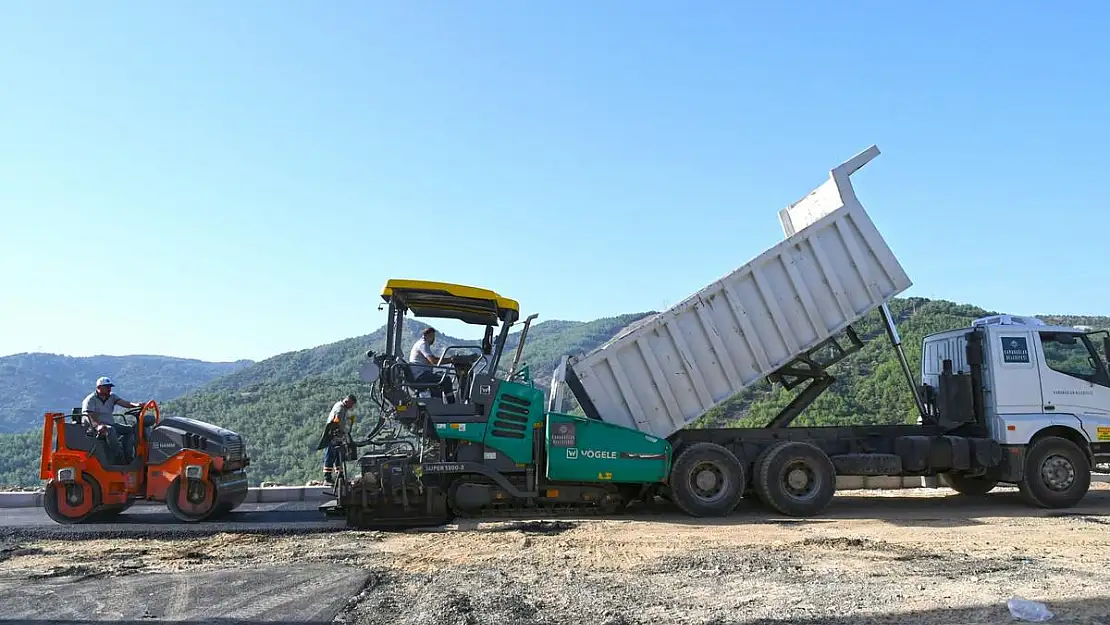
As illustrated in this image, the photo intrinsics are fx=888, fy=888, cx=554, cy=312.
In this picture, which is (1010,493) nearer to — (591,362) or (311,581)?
(591,362)

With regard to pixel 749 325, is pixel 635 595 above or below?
below

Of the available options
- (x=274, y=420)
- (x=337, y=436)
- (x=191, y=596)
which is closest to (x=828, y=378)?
(x=337, y=436)

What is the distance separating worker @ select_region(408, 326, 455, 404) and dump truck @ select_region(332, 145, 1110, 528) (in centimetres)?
2

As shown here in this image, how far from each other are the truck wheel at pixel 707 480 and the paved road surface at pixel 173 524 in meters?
3.70

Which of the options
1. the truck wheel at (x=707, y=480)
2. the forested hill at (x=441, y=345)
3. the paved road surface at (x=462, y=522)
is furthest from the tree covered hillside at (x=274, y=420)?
the truck wheel at (x=707, y=480)

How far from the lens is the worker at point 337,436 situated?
369 inches

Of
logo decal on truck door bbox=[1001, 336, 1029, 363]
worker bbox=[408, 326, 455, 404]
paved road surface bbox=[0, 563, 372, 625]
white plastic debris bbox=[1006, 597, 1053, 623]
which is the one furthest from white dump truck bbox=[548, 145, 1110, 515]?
white plastic debris bbox=[1006, 597, 1053, 623]

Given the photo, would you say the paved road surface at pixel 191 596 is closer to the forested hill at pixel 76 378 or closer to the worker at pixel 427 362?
the worker at pixel 427 362

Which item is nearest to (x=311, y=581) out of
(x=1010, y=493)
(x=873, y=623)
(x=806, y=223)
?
(x=873, y=623)

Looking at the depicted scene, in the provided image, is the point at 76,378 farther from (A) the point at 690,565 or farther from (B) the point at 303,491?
(A) the point at 690,565

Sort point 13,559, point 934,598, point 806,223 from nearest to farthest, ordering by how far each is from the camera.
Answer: point 934,598 < point 13,559 < point 806,223

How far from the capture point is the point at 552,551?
7453 mm

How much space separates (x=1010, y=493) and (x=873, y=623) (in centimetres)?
892

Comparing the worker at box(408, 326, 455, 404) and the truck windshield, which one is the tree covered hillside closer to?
the worker at box(408, 326, 455, 404)
